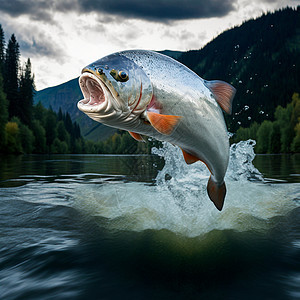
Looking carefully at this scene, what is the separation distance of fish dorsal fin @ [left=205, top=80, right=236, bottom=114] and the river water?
6.51 ft

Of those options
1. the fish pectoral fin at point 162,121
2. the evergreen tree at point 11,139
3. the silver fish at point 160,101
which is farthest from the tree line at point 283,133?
the fish pectoral fin at point 162,121

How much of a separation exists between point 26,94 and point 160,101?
3041 inches

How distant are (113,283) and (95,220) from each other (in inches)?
108

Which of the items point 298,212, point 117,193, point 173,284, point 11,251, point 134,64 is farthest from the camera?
point 117,193

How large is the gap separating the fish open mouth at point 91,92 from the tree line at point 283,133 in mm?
57674

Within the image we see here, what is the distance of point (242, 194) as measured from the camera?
26.3 feet

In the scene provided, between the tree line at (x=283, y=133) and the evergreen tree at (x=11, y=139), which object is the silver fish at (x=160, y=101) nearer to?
the evergreen tree at (x=11, y=139)

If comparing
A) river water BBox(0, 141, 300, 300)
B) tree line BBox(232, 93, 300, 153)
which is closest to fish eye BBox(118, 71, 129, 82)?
river water BBox(0, 141, 300, 300)

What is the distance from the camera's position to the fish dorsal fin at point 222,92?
3.89 meters

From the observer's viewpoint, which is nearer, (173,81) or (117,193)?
(173,81)

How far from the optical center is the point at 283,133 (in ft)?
207

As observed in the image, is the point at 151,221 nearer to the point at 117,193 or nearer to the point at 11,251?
the point at 11,251

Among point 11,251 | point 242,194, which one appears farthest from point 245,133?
point 11,251

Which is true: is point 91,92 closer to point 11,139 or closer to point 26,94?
point 11,139
